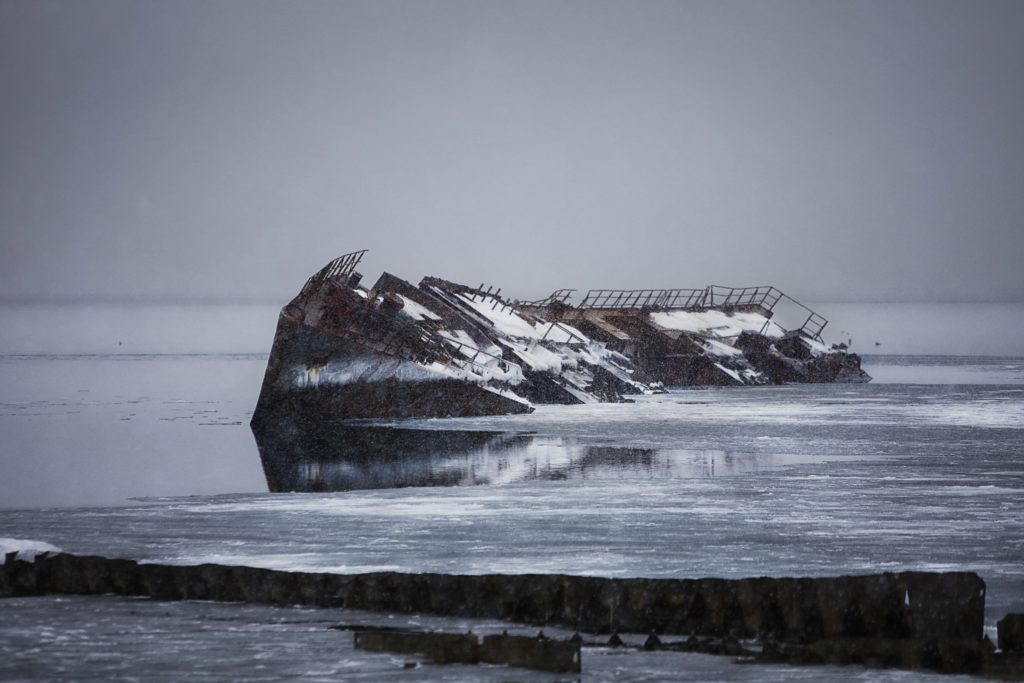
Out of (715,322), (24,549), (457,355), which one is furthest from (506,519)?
(715,322)

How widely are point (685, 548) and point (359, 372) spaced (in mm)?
19844

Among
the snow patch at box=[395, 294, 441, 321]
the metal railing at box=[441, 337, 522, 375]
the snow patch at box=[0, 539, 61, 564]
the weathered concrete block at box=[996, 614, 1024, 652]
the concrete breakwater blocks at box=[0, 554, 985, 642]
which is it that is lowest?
the weathered concrete block at box=[996, 614, 1024, 652]

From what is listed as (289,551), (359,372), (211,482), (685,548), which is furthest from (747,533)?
(359,372)

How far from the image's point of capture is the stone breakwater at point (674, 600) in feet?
25.2

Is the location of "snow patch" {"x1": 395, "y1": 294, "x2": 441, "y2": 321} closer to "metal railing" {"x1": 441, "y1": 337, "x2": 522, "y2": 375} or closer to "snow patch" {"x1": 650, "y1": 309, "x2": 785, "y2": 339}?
"metal railing" {"x1": 441, "y1": 337, "x2": 522, "y2": 375}

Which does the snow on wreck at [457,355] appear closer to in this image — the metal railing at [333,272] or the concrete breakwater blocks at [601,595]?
the metal railing at [333,272]

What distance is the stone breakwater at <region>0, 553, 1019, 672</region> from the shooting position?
7.68 metres

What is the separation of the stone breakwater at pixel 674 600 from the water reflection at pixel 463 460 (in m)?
6.52

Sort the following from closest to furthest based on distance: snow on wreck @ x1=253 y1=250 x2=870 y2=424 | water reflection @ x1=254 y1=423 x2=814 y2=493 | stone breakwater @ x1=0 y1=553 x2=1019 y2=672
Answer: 1. stone breakwater @ x1=0 y1=553 x2=1019 y2=672
2. water reflection @ x1=254 y1=423 x2=814 y2=493
3. snow on wreck @ x1=253 y1=250 x2=870 y2=424

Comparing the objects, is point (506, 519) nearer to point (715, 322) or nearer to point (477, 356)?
point (477, 356)

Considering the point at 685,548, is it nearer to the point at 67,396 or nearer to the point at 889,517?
the point at 889,517

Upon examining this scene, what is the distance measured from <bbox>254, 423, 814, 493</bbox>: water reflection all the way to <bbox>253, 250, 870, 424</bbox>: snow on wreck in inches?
168

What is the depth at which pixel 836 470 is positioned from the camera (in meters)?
17.7

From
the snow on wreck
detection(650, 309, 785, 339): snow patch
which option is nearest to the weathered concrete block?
the snow on wreck
